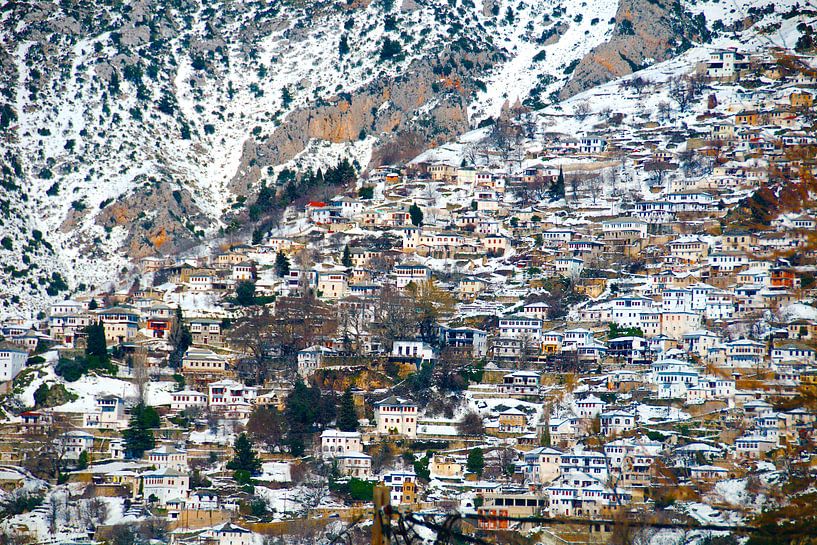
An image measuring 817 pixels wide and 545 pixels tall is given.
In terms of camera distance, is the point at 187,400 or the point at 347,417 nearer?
the point at 347,417

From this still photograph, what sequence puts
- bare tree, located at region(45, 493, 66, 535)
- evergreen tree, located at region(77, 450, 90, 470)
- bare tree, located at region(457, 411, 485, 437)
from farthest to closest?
bare tree, located at region(457, 411, 485, 437)
evergreen tree, located at region(77, 450, 90, 470)
bare tree, located at region(45, 493, 66, 535)

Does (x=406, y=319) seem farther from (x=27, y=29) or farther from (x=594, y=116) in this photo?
(x=27, y=29)

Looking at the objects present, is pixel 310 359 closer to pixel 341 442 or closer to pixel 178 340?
pixel 178 340

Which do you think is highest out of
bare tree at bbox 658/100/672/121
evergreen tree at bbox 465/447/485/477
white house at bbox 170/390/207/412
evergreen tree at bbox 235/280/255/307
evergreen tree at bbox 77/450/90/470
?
bare tree at bbox 658/100/672/121

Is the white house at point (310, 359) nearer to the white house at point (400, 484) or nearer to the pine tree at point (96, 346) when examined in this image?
the pine tree at point (96, 346)

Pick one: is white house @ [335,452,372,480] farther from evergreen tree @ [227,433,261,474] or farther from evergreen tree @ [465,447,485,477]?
evergreen tree @ [465,447,485,477]

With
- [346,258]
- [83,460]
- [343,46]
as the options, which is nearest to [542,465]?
[83,460]

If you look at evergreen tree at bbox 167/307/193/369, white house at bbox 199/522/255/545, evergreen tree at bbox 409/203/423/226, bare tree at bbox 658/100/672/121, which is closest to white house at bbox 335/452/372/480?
white house at bbox 199/522/255/545
